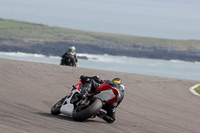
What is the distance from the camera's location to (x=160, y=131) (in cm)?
934

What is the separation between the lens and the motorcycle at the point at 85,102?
9.05 metres

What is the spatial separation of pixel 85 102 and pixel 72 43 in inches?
6747

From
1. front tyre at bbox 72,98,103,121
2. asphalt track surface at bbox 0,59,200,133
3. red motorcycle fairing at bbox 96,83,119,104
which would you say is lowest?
asphalt track surface at bbox 0,59,200,133

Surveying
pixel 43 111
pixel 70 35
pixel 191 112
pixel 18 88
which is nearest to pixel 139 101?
pixel 191 112

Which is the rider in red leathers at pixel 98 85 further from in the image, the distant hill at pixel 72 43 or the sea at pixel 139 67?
the distant hill at pixel 72 43

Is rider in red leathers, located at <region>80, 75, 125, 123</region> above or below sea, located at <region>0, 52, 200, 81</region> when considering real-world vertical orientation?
above

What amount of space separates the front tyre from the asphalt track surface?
113 mm

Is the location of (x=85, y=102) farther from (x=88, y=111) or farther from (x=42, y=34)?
(x=42, y=34)

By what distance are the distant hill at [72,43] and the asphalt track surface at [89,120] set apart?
452 feet

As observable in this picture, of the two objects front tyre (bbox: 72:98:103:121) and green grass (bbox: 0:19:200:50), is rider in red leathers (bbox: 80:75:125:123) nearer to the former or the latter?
front tyre (bbox: 72:98:103:121)

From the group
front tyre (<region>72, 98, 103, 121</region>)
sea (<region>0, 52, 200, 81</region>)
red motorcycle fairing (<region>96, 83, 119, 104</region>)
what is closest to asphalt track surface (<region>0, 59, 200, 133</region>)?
front tyre (<region>72, 98, 103, 121</region>)

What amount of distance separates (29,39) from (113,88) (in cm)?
16518

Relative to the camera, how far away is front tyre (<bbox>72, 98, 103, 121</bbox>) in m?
8.98

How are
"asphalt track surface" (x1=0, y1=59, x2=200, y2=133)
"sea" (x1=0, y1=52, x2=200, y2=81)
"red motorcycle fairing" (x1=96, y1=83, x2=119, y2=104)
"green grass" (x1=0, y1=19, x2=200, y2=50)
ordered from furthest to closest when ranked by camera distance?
"green grass" (x1=0, y1=19, x2=200, y2=50)
"sea" (x1=0, y1=52, x2=200, y2=81)
"red motorcycle fairing" (x1=96, y1=83, x2=119, y2=104)
"asphalt track surface" (x1=0, y1=59, x2=200, y2=133)
